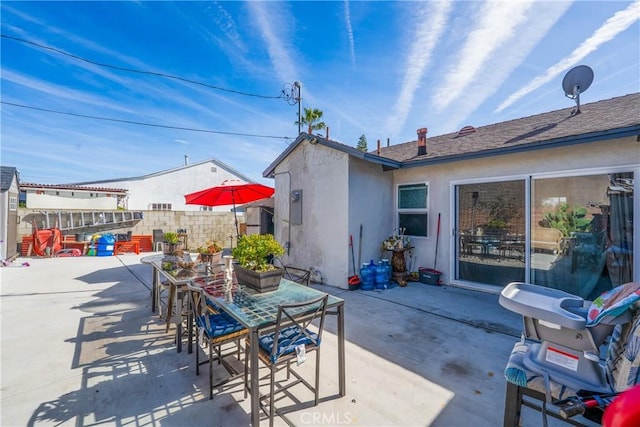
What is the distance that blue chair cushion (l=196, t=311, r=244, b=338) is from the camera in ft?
7.80

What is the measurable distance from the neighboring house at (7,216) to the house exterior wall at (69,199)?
4.57m

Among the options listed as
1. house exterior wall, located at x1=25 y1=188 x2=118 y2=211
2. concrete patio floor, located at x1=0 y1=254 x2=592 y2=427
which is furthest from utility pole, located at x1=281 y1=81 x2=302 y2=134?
house exterior wall, located at x1=25 y1=188 x2=118 y2=211

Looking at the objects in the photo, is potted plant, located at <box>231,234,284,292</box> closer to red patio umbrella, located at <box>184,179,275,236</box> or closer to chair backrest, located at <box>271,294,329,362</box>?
chair backrest, located at <box>271,294,329,362</box>

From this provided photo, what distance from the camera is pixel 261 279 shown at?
101 inches

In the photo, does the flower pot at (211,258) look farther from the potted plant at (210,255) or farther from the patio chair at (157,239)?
the patio chair at (157,239)

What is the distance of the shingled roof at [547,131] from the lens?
3.99 metres

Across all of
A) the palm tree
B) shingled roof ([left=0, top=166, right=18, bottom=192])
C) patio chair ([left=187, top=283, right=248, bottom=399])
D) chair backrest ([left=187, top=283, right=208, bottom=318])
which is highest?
the palm tree

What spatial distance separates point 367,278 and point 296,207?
2748mm

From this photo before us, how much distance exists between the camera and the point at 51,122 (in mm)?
9305

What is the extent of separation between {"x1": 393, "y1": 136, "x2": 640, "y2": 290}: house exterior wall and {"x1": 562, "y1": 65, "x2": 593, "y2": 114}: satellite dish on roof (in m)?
2.01

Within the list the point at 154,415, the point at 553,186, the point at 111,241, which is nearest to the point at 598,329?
the point at 154,415

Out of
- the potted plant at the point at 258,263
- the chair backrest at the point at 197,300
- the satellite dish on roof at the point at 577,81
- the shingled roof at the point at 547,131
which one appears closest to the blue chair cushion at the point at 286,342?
the potted plant at the point at 258,263

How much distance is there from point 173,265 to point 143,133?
1013 cm

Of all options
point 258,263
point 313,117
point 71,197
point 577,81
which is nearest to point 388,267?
point 258,263
